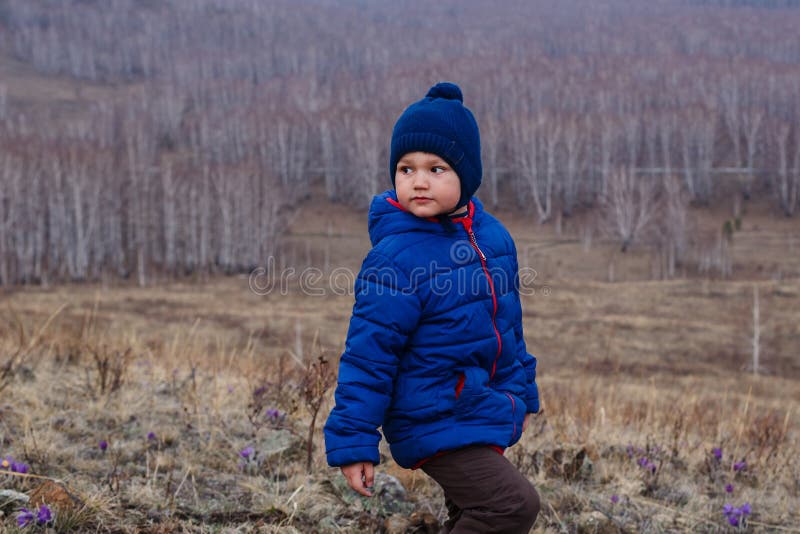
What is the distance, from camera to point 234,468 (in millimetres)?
3537

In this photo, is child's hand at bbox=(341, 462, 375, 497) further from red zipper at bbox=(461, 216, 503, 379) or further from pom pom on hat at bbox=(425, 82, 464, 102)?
pom pom on hat at bbox=(425, 82, 464, 102)

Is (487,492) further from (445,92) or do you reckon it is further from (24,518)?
(24,518)

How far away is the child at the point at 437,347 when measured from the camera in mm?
2238

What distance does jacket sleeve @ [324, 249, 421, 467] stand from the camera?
2193 mm

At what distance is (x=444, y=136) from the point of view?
7.80 ft

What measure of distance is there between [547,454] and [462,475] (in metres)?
1.83

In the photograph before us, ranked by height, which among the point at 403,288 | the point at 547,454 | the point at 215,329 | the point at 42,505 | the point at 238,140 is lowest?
the point at 215,329

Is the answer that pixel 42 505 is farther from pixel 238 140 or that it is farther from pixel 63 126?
pixel 63 126

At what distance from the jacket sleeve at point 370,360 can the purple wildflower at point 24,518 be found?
119cm

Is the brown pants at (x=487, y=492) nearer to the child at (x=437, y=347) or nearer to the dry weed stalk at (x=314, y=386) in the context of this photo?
the child at (x=437, y=347)

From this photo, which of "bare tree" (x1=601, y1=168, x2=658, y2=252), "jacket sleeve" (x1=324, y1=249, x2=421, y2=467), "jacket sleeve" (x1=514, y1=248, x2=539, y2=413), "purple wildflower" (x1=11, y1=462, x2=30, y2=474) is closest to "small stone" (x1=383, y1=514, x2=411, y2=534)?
"jacket sleeve" (x1=514, y1=248, x2=539, y2=413)

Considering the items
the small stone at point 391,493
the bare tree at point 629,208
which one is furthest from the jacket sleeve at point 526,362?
the bare tree at point 629,208

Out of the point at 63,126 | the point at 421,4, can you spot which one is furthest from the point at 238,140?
the point at 421,4

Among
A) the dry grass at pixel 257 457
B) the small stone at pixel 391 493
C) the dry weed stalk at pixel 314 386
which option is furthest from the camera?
the dry weed stalk at pixel 314 386
